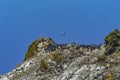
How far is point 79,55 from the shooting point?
2034 inches

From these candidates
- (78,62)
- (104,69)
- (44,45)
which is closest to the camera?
(104,69)

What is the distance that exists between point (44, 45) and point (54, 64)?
34.1 ft

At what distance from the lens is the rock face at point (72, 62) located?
42844 mm

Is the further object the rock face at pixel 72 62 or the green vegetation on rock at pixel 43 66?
the green vegetation on rock at pixel 43 66

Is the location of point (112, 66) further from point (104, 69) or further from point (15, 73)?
point (15, 73)

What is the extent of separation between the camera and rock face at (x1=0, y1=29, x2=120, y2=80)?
42.8 meters

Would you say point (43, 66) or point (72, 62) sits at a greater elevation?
point (43, 66)

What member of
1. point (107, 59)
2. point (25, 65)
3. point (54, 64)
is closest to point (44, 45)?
point (25, 65)

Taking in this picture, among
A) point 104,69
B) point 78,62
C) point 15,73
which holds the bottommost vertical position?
point 104,69

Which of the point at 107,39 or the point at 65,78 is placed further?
the point at 107,39

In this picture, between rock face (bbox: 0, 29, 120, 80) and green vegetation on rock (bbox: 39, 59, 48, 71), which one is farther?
green vegetation on rock (bbox: 39, 59, 48, 71)

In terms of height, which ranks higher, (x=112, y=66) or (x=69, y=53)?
(x=69, y=53)

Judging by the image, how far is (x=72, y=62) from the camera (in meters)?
49.1

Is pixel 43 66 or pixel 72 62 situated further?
pixel 72 62
